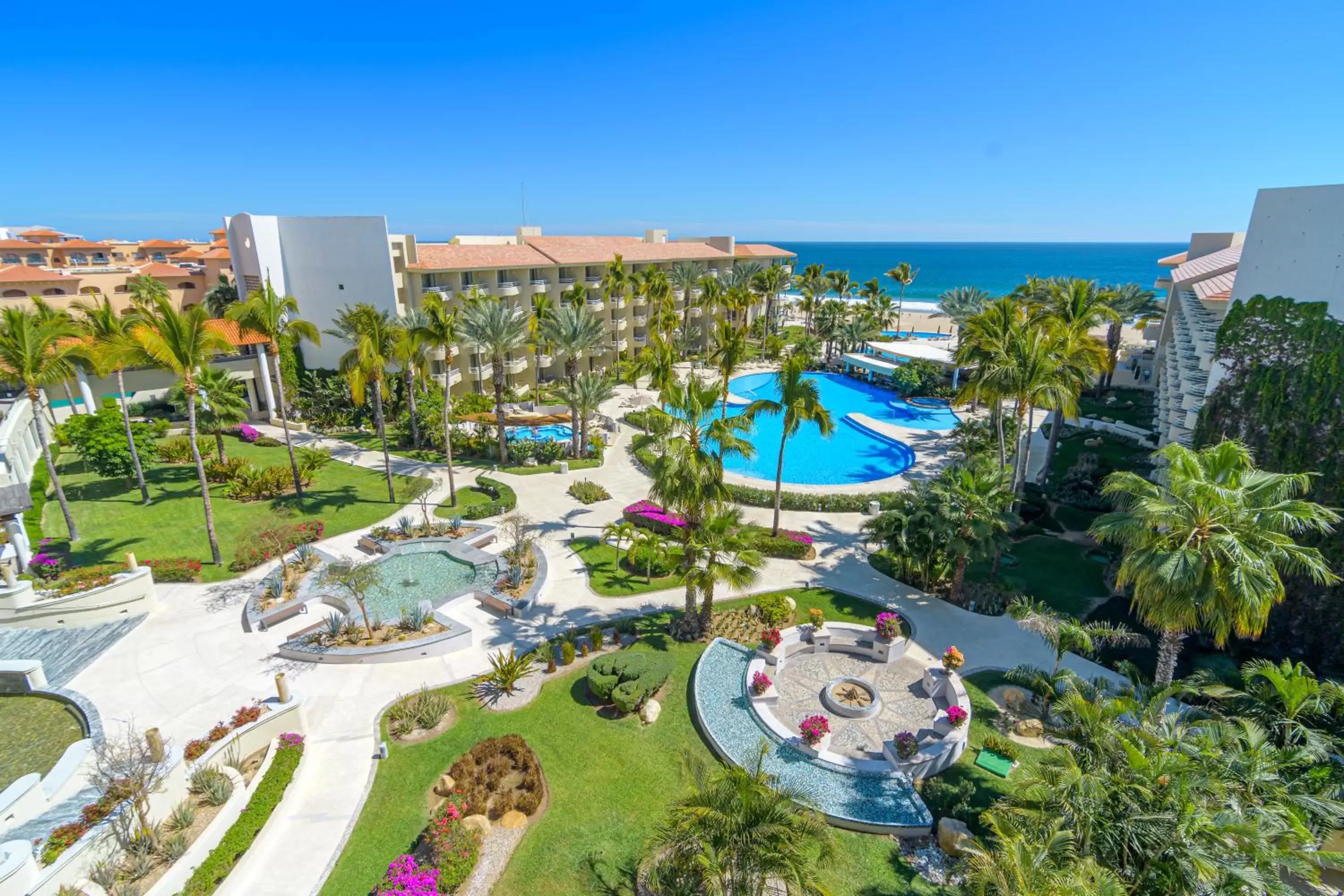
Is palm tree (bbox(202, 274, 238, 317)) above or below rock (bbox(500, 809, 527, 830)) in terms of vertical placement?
above

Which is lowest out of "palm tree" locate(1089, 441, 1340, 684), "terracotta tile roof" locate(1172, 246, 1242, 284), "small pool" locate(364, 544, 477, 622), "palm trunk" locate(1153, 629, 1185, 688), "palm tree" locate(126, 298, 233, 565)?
"small pool" locate(364, 544, 477, 622)

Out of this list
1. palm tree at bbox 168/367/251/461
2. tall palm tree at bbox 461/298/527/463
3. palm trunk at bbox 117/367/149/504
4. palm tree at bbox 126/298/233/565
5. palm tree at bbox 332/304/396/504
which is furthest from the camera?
tall palm tree at bbox 461/298/527/463

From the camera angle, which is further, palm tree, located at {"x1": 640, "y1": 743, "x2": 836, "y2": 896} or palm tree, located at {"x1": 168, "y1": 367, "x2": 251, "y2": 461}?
palm tree, located at {"x1": 168, "y1": 367, "x2": 251, "y2": 461}

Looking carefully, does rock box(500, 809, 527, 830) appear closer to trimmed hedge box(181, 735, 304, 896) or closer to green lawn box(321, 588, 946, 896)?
green lawn box(321, 588, 946, 896)

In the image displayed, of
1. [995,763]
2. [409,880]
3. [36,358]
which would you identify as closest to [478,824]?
[409,880]

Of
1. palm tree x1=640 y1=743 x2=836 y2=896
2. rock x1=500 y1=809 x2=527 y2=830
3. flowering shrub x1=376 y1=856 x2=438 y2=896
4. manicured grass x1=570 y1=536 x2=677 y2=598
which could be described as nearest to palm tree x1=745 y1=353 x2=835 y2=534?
manicured grass x1=570 y1=536 x2=677 y2=598

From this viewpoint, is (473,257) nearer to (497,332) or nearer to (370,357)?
(497,332)

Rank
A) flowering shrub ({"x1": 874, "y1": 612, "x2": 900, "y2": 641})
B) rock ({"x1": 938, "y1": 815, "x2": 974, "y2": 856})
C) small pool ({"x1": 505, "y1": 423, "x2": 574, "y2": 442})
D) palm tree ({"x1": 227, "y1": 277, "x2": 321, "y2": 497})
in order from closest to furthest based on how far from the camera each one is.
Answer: rock ({"x1": 938, "y1": 815, "x2": 974, "y2": 856}) → flowering shrub ({"x1": 874, "y1": 612, "x2": 900, "y2": 641}) → palm tree ({"x1": 227, "y1": 277, "x2": 321, "y2": 497}) → small pool ({"x1": 505, "y1": 423, "x2": 574, "y2": 442})
